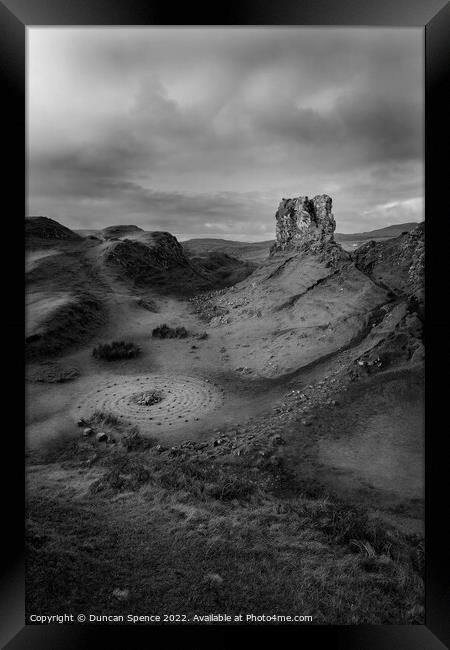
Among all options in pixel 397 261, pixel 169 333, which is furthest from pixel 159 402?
pixel 397 261

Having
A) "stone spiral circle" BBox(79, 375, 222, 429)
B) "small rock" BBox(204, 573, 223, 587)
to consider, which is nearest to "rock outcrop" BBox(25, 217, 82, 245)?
"stone spiral circle" BBox(79, 375, 222, 429)

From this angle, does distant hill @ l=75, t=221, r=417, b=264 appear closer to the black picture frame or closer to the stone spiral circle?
the black picture frame

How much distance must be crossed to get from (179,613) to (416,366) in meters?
4.62

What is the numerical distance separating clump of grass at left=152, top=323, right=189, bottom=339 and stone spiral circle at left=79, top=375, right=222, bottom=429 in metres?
0.99

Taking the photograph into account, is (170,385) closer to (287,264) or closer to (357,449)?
(357,449)

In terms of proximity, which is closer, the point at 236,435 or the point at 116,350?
the point at 236,435

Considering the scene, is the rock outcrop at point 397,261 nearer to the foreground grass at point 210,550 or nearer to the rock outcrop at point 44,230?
the foreground grass at point 210,550

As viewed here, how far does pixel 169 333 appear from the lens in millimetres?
7434

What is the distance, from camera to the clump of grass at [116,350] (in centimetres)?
684

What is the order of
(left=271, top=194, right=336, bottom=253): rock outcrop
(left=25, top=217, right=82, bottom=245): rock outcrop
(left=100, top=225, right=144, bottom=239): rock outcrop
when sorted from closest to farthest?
(left=25, top=217, right=82, bottom=245): rock outcrop
(left=271, top=194, right=336, bottom=253): rock outcrop
(left=100, top=225, right=144, bottom=239): rock outcrop

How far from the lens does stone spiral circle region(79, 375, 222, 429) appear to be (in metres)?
5.95

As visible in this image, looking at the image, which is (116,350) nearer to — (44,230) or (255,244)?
(44,230)

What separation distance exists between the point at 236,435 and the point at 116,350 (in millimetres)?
2944
